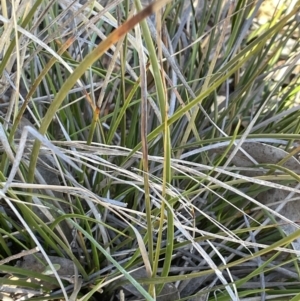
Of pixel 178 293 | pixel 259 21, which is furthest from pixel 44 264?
pixel 259 21

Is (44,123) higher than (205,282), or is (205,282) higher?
(44,123)

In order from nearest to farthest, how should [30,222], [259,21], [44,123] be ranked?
1. [44,123]
2. [30,222]
3. [259,21]

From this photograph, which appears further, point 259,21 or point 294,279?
point 259,21

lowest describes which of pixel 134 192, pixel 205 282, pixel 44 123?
pixel 205 282

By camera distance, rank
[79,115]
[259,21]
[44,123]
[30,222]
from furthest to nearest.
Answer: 1. [259,21]
2. [79,115]
3. [30,222]
4. [44,123]

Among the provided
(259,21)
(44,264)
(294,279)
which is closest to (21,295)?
(44,264)

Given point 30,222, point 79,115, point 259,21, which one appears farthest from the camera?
point 259,21

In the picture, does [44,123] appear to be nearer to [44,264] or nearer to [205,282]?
[44,264]

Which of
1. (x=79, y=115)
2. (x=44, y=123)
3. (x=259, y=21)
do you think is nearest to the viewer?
(x=44, y=123)

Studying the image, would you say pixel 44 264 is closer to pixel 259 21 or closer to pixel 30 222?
pixel 30 222
